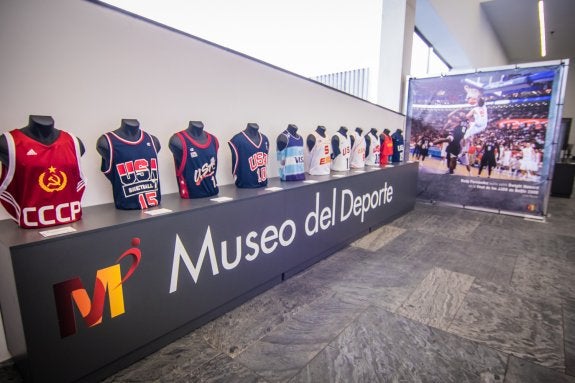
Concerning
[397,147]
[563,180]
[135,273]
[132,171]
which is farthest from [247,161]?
[563,180]

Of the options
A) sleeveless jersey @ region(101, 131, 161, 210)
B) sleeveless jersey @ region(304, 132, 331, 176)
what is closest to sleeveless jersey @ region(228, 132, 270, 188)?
sleeveless jersey @ region(101, 131, 161, 210)

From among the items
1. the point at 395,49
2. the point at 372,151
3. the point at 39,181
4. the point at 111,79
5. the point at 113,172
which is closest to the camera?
the point at 39,181

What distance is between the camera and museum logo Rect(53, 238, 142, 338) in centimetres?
100

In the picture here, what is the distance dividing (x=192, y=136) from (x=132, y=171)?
37cm

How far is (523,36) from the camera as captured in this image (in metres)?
8.73

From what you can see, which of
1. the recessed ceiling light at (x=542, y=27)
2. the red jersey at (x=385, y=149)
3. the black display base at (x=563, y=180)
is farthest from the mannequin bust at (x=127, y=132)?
the recessed ceiling light at (x=542, y=27)

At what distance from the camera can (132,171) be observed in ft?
4.36

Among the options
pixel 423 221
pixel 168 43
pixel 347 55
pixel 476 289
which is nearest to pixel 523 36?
pixel 347 55

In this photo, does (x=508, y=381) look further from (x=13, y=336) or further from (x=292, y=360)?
(x=13, y=336)

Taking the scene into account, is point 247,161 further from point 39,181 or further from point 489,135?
point 489,135

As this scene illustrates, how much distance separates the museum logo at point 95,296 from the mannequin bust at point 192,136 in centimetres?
51

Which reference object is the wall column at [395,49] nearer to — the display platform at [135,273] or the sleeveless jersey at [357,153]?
the sleeveless jersey at [357,153]

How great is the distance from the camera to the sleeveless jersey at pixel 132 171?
129cm

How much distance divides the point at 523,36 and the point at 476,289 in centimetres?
1011
